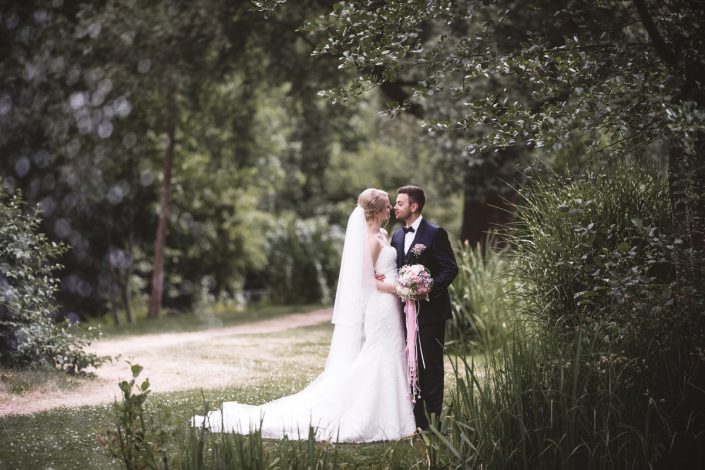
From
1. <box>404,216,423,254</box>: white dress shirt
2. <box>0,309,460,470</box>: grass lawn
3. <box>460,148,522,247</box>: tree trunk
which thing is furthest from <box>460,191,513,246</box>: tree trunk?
<box>404,216,423,254</box>: white dress shirt

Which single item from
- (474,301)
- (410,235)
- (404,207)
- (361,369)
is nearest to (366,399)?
(361,369)

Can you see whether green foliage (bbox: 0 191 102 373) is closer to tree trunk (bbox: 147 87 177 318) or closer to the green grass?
the green grass

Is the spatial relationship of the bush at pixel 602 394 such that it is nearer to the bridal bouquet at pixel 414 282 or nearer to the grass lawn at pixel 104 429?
the grass lawn at pixel 104 429

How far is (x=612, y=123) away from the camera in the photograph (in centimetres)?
488

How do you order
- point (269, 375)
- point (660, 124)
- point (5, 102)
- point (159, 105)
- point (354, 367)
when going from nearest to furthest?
point (660, 124) < point (354, 367) < point (269, 375) < point (5, 102) < point (159, 105)

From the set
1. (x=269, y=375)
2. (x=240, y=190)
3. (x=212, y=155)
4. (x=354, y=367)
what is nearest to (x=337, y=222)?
(x=240, y=190)

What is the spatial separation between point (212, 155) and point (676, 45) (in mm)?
15746

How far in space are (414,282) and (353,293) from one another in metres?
0.71

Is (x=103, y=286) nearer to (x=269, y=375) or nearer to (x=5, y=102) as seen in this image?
(x=5, y=102)

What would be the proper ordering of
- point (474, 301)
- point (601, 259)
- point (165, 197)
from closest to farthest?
point (601, 259)
point (474, 301)
point (165, 197)

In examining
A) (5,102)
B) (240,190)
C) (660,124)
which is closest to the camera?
(660,124)

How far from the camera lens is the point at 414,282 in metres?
6.19

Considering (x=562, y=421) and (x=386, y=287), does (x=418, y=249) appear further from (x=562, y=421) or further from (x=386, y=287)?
(x=562, y=421)

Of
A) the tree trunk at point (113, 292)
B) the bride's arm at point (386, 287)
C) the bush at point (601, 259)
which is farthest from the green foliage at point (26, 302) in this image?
the tree trunk at point (113, 292)
